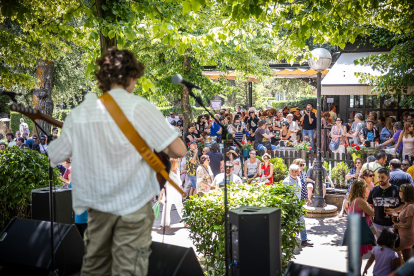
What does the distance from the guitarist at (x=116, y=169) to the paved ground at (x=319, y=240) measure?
16.0 ft

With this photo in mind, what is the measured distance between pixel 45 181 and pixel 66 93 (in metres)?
13.7

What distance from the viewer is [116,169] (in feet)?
8.90

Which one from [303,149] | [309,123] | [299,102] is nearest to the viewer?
[303,149]

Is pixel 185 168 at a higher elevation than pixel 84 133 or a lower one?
lower

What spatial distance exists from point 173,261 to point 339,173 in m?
8.54

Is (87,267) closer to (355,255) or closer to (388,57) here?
(355,255)

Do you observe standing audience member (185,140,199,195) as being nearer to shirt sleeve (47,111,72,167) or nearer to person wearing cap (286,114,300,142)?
person wearing cap (286,114,300,142)

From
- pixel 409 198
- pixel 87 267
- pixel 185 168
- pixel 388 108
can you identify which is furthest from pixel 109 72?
pixel 388 108

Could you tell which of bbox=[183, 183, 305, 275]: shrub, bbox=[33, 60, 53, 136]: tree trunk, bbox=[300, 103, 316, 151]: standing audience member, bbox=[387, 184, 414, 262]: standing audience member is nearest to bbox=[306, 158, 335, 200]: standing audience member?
bbox=[300, 103, 316, 151]: standing audience member

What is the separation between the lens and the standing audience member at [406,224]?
6.01m

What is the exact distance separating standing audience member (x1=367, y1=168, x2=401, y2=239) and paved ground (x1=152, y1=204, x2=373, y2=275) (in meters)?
0.80

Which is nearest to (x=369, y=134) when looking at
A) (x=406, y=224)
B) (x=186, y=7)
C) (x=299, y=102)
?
(x=406, y=224)

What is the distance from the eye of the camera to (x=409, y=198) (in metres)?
6.17

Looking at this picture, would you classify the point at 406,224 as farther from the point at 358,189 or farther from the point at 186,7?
the point at 186,7
